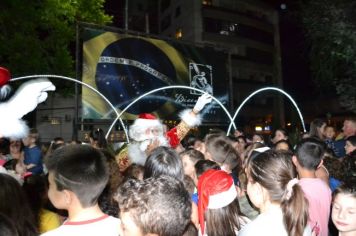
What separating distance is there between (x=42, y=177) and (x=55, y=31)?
42.9 feet

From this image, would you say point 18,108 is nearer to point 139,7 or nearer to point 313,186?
point 313,186

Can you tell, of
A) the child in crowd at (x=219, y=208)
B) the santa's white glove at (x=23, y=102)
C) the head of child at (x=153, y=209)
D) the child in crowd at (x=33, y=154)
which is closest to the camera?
the head of child at (x=153, y=209)

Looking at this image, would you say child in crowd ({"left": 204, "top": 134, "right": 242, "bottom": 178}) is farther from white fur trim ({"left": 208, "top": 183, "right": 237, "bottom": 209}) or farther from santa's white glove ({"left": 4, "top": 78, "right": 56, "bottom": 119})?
santa's white glove ({"left": 4, "top": 78, "right": 56, "bottom": 119})

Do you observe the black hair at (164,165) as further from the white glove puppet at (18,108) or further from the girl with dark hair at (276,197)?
→ the white glove puppet at (18,108)

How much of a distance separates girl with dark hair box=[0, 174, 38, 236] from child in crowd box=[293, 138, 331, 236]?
2.44m

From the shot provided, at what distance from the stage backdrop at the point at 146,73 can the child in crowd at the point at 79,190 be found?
9630mm

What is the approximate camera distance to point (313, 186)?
380 centimetres

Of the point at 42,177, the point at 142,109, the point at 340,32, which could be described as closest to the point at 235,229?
the point at 42,177

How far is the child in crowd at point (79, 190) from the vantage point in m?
2.34

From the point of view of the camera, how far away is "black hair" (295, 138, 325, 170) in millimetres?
3951

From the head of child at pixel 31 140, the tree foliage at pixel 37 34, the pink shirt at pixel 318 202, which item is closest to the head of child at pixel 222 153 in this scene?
the pink shirt at pixel 318 202

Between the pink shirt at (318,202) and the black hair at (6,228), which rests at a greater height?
the black hair at (6,228)

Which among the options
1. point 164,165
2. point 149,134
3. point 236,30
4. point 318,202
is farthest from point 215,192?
point 236,30

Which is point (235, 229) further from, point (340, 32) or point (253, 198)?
point (340, 32)
